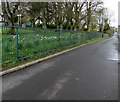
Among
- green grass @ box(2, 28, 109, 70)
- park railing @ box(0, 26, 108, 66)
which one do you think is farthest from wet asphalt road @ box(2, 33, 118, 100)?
park railing @ box(0, 26, 108, 66)

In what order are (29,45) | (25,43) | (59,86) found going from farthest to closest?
(29,45) → (25,43) → (59,86)

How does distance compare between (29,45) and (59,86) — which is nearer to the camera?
(59,86)

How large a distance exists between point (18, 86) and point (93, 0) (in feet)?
80.6

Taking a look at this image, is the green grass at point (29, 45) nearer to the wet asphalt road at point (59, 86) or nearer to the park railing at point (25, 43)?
the park railing at point (25, 43)

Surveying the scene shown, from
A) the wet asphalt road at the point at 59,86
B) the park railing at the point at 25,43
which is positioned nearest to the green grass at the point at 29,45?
the park railing at the point at 25,43

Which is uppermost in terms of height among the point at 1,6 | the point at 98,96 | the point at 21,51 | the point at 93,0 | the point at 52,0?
the point at 93,0

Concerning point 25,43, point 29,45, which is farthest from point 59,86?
point 29,45

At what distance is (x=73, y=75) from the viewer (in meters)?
4.58

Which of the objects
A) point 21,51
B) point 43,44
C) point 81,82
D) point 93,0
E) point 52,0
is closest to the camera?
point 81,82

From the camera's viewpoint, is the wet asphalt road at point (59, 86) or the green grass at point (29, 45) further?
the green grass at point (29, 45)

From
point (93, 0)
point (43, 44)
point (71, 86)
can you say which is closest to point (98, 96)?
point (71, 86)

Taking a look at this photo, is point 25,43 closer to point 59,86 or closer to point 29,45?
point 29,45

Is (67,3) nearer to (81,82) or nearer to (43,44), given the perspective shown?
(43,44)

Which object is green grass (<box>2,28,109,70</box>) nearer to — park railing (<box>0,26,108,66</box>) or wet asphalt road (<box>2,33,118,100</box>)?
park railing (<box>0,26,108,66</box>)
